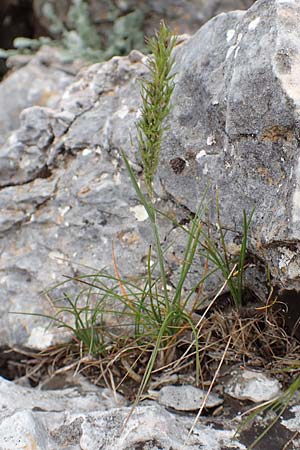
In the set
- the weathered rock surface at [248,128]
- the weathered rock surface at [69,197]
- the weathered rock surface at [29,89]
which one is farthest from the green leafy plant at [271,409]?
the weathered rock surface at [29,89]

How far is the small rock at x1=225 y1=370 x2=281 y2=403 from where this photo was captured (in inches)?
74.7

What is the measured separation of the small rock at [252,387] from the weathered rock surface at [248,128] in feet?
→ 1.17

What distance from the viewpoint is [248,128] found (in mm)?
1846

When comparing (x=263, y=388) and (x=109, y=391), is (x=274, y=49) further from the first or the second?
(x=109, y=391)

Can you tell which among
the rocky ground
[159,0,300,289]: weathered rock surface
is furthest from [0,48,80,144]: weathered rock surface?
[159,0,300,289]: weathered rock surface

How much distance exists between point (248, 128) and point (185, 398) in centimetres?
90

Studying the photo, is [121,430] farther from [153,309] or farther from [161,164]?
[161,164]

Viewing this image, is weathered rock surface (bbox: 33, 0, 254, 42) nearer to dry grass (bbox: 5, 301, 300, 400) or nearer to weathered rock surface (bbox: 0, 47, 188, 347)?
weathered rock surface (bbox: 0, 47, 188, 347)

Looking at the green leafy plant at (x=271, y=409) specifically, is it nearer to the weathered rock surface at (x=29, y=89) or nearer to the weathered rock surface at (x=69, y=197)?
the weathered rock surface at (x=69, y=197)

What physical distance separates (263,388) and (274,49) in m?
1.06

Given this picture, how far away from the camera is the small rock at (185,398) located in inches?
75.9

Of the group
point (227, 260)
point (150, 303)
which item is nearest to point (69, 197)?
point (150, 303)

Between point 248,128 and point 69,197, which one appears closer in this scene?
point 248,128

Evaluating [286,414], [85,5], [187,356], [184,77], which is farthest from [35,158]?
[85,5]
